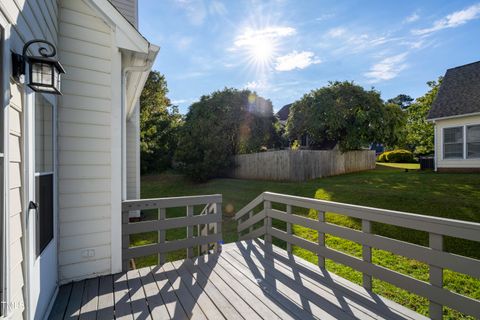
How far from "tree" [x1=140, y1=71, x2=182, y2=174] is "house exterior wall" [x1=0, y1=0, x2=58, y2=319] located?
13727 mm

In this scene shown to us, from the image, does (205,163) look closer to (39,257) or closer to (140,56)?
(140,56)

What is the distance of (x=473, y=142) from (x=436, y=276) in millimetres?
11725

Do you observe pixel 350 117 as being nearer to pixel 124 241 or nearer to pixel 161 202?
pixel 161 202

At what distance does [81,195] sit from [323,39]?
25.8 ft

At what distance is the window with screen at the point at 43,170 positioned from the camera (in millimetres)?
2143

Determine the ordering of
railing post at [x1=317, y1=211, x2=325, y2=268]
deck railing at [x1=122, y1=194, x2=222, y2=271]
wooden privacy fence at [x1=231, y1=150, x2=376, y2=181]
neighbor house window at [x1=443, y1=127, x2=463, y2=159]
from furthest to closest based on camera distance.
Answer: wooden privacy fence at [x1=231, y1=150, x2=376, y2=181]
neighbor house window at [x1=443, y1=127, x2=463, y2=159]
deck railing at [x1=122, y1=194, x2=222, y2=271]
railing post at [x1=317, y1=211, x2=325, y2=268]

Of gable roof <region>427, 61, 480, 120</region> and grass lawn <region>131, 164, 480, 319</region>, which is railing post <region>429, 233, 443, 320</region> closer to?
grass lawn <region>131, 164, 480, 319</region>

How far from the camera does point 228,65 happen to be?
10.7 meters

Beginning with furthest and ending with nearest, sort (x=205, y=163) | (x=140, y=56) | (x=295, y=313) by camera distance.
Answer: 1. (x=205, y=163)
2. (x=140, y=56)
3. (x=295, y=313)

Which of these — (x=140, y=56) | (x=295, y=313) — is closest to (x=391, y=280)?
(x=295, y=313)

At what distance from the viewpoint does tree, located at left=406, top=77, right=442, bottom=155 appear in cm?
1622

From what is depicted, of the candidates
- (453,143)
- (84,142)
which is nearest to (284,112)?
(453,143)

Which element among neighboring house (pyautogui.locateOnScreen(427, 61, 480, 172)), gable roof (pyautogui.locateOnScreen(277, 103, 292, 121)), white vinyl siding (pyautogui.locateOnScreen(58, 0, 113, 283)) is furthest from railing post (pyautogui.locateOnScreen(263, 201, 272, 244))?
gable roof (pyautogui.locateOnScreen(277, 103, 292, 121))

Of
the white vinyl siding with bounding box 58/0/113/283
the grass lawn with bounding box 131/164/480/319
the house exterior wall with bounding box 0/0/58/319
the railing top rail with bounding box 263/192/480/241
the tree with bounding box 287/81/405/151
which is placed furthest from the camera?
the tree with bounding box 287/81/405/151
